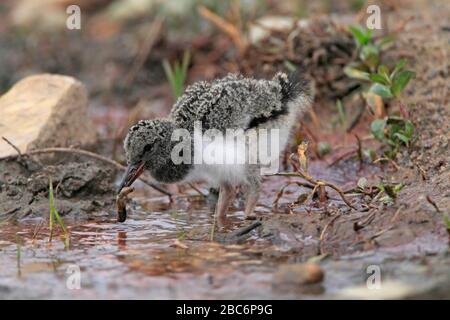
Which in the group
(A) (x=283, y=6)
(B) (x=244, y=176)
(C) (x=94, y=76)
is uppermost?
(A) (x=283, y=6)

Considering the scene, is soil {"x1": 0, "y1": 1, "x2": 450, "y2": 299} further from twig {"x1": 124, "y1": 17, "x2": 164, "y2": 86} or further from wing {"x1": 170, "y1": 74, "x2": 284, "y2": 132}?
twig {"x1": 124, "y1": 17, "x2": 164, "y2": 86}

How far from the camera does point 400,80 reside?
5984 mm

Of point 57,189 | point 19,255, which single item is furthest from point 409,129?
point 19,255

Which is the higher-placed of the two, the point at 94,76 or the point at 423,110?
the point at 94,76

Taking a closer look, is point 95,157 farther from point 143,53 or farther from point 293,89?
point 143,53

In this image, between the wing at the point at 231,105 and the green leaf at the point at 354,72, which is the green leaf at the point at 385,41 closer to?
the green leaf at the point at 354,72

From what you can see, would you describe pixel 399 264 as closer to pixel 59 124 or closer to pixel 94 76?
pixel 59 124

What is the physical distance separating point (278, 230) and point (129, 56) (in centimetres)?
568

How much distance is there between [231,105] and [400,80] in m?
1.37

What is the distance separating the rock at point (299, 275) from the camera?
407 centimetres

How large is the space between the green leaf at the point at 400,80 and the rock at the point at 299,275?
7.41 feet
